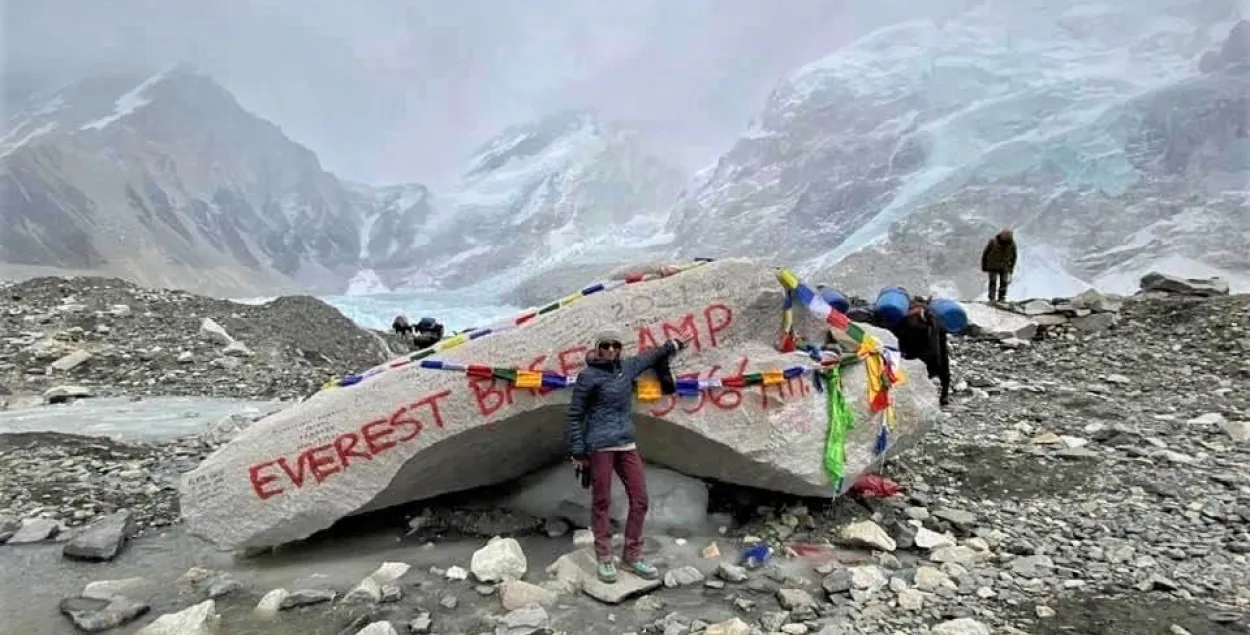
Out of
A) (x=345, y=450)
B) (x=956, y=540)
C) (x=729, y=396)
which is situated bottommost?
(x=956, y=540)

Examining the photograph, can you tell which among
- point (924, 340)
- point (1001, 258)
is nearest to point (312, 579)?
point (924, 340)

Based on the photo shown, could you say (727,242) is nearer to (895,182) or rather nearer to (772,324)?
(895,182)

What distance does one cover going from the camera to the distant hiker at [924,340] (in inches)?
428

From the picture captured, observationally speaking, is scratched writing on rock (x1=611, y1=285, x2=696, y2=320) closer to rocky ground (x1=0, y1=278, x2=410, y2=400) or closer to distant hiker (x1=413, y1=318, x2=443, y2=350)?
rocky ground (x1=0, y1=278, x2=410, y2=400)

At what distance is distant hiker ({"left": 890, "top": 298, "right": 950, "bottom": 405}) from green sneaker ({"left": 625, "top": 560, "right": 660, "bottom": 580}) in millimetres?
5960

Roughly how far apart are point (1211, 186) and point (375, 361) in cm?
6878

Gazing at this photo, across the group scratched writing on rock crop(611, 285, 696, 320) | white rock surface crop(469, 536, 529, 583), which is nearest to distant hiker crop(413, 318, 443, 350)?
scratched writing on rock crop(611, 285, 696, 320)

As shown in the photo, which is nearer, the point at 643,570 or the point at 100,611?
the point at 100,611

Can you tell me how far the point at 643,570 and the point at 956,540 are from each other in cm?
251

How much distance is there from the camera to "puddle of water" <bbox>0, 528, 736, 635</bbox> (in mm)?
5473

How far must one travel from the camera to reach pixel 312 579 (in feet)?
20.0

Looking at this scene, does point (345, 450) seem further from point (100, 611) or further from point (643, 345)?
point (643, 345)

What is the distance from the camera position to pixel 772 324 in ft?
25.3

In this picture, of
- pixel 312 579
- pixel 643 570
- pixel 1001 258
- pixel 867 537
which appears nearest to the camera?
pixel 643 570
